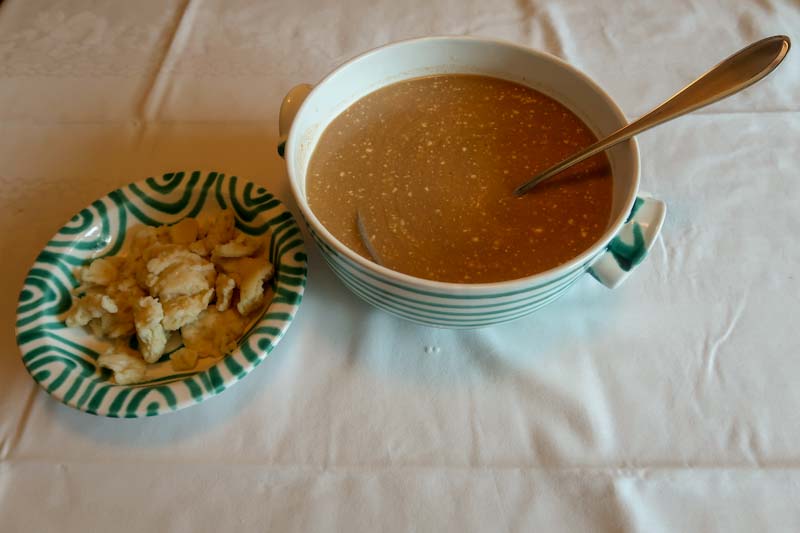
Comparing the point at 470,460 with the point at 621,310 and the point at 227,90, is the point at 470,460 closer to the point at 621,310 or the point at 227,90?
the point at 621,310

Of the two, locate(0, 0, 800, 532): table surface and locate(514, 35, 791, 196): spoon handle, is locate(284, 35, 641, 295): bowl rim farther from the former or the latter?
locate(0, 0, 800, 532): table surface

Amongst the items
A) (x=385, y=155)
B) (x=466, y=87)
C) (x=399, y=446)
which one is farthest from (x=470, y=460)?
(x=466, y=87)

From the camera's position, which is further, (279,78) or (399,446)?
(279,78)

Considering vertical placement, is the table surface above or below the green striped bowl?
below

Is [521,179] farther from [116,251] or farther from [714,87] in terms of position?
[116,251]

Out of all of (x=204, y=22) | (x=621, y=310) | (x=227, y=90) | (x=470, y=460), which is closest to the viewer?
(x=470, y=460)

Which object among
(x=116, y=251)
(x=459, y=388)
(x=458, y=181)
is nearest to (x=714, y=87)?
(x=458, y=181)

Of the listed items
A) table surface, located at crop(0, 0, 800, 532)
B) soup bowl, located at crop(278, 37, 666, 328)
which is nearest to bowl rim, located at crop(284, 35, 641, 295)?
soup bowl, located at crop(278, 37, 666, 328)
